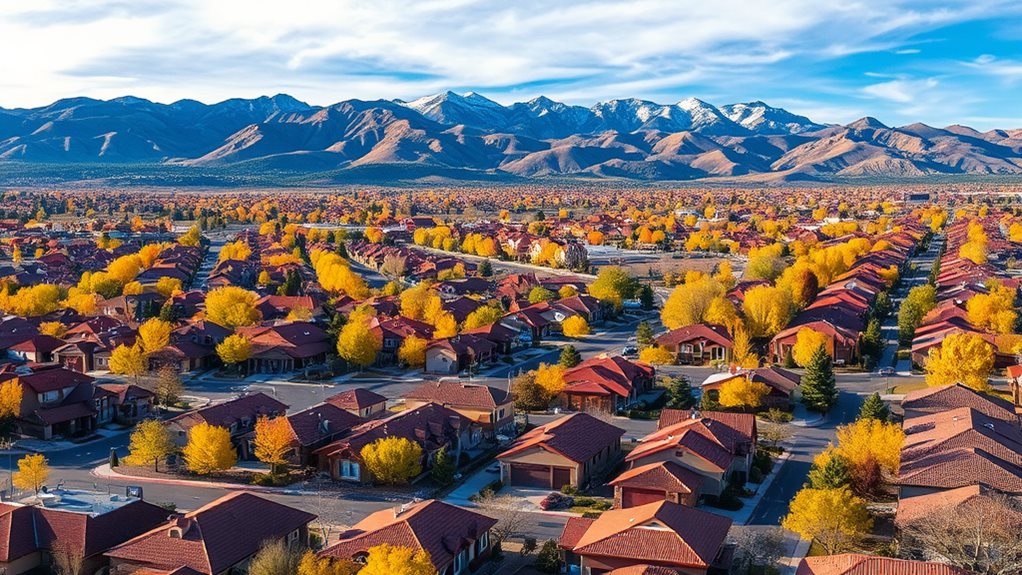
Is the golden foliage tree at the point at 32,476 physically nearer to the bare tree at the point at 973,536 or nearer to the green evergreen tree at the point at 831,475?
the green evergreen tree at the point at 831,475

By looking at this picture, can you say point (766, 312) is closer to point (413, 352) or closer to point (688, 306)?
point (688, 306)

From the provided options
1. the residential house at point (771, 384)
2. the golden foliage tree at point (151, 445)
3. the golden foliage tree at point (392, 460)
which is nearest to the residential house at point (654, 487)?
the golden foliage tree at point (392, 460)

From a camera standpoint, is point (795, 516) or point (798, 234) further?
point (798, 234)

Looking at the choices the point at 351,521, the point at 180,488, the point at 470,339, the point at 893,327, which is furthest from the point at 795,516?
the point at 893,327

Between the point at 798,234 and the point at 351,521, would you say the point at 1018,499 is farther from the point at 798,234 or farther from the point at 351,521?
the point at 798,234

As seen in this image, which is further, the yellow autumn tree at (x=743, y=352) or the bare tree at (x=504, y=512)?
the yellow autumn tree at (x=743, y=352)

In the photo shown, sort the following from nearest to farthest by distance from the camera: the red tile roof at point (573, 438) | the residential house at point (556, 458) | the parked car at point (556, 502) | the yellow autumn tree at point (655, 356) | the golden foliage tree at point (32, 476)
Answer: the golden foliage tree at point (32, 476) → the parked car at point (556, 502) → the residential house at point (556, 458) → the red tile roof at point (573, 438) → the yellow autumn tree at point (655, 356)
